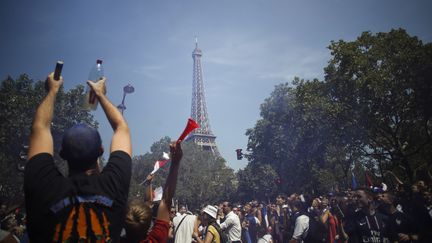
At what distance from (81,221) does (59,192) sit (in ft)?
0.60

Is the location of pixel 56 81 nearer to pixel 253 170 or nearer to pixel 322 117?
pixel 322 117

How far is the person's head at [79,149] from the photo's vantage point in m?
1.66

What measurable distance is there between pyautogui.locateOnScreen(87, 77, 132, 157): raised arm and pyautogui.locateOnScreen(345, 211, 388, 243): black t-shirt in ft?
19.1

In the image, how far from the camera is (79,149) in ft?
→ 5.46

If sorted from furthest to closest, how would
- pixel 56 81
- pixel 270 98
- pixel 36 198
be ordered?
1. pixel 270 98
2. pixel 56 81
3. pixel 36 198

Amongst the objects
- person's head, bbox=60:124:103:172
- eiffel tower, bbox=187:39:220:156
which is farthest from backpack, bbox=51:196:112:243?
eiffel tower, bbox=187:39:220:156

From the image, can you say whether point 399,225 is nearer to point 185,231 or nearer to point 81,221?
point 185,231

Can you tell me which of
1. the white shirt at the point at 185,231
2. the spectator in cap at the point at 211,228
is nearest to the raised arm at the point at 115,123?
the white shirt at the point at 185,231

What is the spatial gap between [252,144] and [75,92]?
2582 cm

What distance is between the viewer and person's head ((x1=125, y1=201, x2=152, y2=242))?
7.46 ft

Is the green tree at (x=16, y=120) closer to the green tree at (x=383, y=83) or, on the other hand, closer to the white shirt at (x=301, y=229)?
the green tree at (x=383, y=83)

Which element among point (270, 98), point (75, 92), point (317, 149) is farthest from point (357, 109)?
point (75, 92)

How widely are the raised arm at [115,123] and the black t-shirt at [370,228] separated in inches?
229

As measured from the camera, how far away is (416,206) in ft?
18.8
